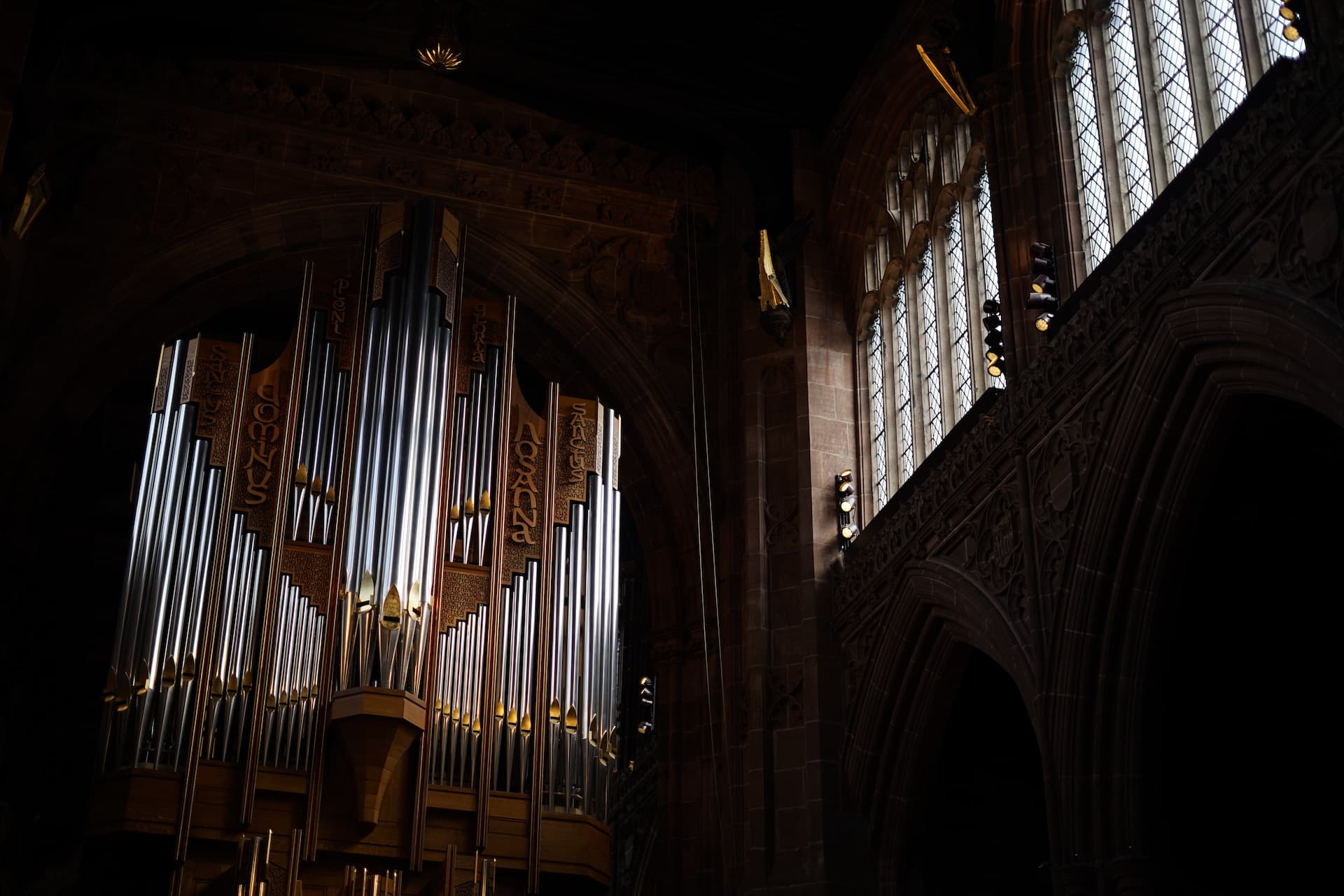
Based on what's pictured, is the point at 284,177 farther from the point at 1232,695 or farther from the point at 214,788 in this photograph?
the point at 1232,695

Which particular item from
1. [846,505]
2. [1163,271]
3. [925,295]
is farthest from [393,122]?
[1163,271]

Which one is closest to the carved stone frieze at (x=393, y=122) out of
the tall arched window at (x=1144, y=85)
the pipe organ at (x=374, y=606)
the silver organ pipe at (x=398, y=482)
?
the pipe organ at (x=374, y=606)

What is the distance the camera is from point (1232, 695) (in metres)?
11.2

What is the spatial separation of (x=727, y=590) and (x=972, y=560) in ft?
13.6

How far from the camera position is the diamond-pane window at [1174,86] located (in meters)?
11.6

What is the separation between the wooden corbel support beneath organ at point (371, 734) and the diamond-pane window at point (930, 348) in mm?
5376

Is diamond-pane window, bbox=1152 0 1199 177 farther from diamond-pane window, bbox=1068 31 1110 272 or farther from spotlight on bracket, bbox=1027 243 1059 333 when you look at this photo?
spotlight on bracket, bbox=1027 243 1059 333

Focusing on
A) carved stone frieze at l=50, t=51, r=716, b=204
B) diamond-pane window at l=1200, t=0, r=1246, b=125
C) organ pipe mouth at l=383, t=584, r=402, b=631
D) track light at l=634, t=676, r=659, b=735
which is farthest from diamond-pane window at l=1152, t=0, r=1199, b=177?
track light at l=634, t=676, r=659, b=735

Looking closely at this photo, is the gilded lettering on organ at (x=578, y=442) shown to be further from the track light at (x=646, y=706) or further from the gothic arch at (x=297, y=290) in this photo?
the track light at (x=646, y=706)

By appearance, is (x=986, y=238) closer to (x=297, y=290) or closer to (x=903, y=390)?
(x=903, y=390)

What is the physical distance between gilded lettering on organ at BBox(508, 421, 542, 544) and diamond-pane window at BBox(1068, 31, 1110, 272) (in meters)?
5.65

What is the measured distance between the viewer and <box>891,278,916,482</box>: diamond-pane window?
15.4 m

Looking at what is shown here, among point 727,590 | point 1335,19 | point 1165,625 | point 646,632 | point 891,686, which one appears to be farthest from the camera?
point 646,632

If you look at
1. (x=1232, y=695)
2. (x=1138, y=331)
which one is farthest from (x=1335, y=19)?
(x=1232, y=695)
